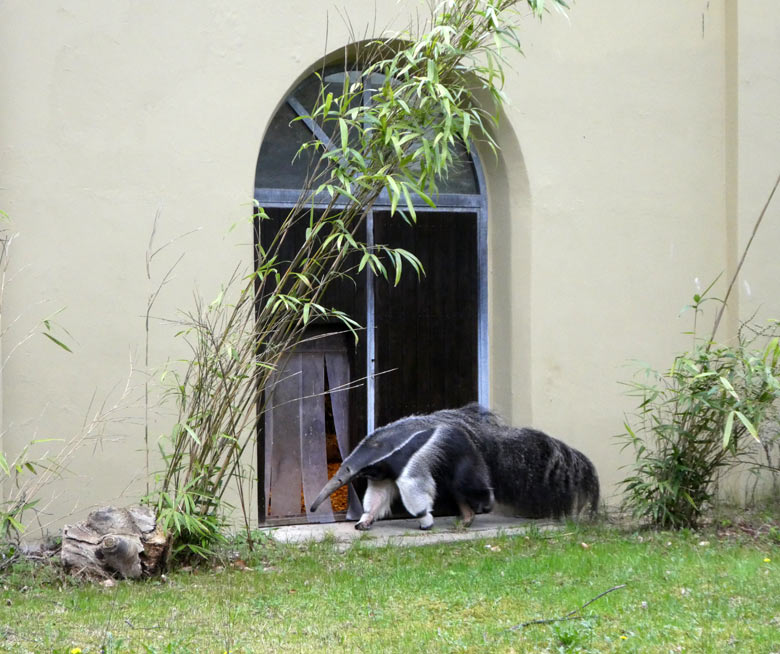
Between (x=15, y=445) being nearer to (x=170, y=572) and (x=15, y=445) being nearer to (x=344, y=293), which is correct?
(x=170, y=572)

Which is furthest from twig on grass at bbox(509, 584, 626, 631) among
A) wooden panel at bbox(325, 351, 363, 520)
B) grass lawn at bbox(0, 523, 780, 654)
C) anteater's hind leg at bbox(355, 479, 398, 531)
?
wooden panel at bbox(325, 351, 363, 520)

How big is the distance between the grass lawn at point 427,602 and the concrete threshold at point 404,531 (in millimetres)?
350

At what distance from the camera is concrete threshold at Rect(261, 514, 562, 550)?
6992 mm

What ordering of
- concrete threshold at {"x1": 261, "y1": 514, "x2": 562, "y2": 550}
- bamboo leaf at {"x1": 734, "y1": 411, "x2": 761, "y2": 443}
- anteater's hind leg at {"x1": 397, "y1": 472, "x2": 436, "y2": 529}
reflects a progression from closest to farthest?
1. bamboo leaf at {"x1": 734, "y1": 411, "x2": 761, "y2": 443}
2. concrete threshold at {"x1": 261, "y1": 514, "x2": 562, "y2": 550}
3. anteater's hind leg at {"x1": 397, "y1": 472, "x2": 436, "y2": 529}

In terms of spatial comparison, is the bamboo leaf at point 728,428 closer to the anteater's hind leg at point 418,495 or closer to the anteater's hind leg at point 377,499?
the anteater's hind leg at point 418,495

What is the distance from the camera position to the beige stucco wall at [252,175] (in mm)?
6680

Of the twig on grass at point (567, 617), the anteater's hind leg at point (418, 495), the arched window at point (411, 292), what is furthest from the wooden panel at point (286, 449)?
the twig on grass at point (567, 617)

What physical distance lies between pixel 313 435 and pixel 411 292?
129 cm

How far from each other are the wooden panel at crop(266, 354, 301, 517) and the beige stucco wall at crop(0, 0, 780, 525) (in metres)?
1.01

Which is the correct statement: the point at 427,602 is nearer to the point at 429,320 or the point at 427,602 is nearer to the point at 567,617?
the point at 567,617

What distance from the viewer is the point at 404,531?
292 inches

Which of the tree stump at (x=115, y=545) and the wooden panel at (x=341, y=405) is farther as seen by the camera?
the wooden panel at (x=341, y=405)

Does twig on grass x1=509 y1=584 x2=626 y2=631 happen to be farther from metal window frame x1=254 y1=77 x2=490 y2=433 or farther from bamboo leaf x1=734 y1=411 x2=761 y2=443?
Answer: metal window frame x1=254 y1=77 x2=490 y2=433

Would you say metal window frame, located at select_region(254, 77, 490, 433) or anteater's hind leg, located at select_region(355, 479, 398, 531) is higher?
metal window frame, located at select_region(254, 77, 490, 433)
